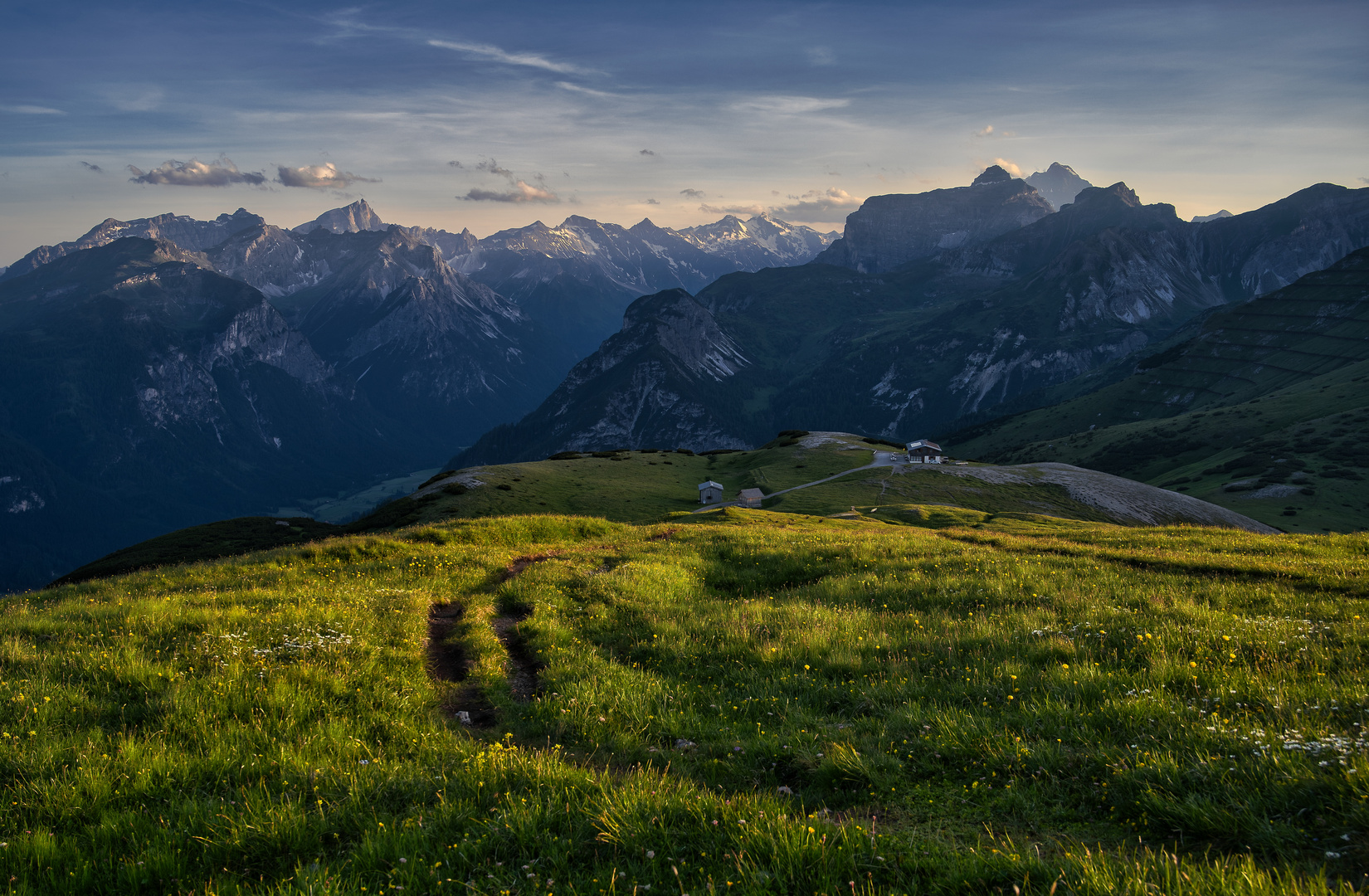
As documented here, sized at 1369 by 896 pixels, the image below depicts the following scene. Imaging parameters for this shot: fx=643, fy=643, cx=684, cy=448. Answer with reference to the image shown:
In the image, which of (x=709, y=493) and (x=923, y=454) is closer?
(x=709, y=493)

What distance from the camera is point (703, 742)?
9.09 meters

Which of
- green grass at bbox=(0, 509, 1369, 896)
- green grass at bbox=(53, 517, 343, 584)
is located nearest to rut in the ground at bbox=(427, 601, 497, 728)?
green grass at bbox=(0, 509, 1369, 896)

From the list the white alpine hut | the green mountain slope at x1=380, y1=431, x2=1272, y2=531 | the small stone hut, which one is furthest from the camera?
the white alpine hut

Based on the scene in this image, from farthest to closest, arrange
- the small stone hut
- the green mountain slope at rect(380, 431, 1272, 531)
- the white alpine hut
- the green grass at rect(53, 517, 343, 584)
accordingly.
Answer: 1. the white alpine hut
2. the small stone hut
3. the green mountain slope at rect(380, 431, 1272, 531)
4. the green grass at rect(53, 517, 343, 584)

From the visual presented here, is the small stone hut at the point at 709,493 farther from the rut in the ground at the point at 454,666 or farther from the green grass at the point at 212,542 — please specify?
the rut in the ground at the point at 454,666

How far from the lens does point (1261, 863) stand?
547 centimetres

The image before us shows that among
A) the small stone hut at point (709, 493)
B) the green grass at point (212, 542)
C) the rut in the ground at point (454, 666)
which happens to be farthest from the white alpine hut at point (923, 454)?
the rut in the ground at point (454, 666)

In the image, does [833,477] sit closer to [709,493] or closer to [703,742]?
[709,493]

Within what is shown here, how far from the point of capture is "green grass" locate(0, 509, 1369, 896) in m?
5.75

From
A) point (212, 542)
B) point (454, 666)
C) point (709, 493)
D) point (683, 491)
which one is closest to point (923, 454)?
point (683, 491)

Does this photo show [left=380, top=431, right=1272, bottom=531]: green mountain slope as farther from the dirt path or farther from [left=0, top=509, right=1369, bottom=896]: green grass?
[left=0, top=509, right=1369, bottom=896]: green grass

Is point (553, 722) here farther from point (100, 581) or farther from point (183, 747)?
point (100, 581)

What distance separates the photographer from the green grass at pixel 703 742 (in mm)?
5746

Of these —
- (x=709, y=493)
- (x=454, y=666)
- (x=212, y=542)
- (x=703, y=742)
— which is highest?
(x=703, y=742)
